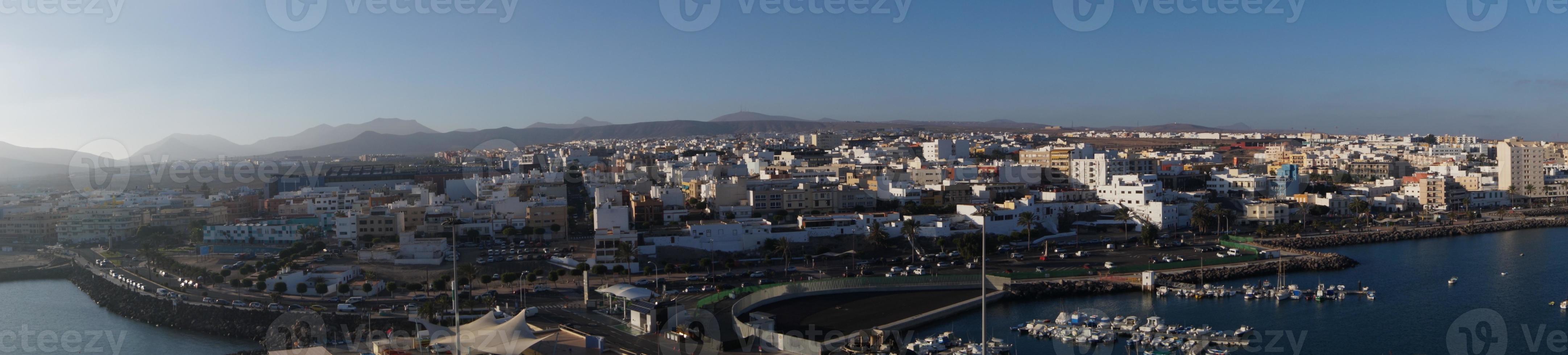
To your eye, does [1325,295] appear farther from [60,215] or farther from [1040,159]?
[60,215]

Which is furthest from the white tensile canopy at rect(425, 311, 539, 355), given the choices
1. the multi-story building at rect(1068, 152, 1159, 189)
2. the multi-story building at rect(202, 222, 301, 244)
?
the multi-story building at rect(1068, 152, 1159, 189)

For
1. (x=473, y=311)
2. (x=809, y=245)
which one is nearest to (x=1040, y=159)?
(x=809, y=245)

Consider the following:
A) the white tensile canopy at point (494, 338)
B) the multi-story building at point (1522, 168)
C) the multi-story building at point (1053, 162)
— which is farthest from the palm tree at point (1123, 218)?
the white tensile canopy at point (494, 338)

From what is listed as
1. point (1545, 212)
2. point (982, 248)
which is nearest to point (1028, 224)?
point (982, 248)

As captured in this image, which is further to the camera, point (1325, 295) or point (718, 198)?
point (718, 198)

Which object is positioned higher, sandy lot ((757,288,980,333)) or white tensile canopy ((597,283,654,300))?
white tensile canopy ((597,283,654,300))

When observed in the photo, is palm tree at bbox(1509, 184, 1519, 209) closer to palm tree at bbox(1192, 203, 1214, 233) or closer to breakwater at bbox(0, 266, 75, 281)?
palm tree at bbox(1192, 203, 1214, 233)

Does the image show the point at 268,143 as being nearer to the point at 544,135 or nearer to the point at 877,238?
the point at 544,135
